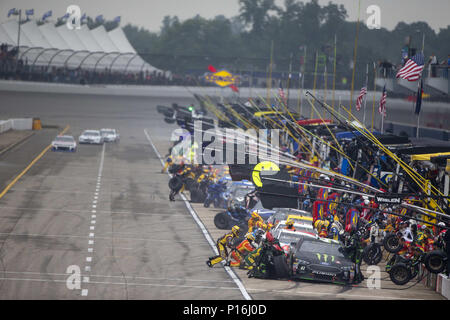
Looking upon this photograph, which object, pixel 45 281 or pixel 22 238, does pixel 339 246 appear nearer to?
pixel 45 281

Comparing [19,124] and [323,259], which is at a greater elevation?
[323,259]

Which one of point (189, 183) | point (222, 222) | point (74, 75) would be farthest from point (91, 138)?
point (222, 222)

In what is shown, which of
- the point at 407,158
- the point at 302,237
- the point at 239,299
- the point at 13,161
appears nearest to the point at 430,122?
the point at 13,161

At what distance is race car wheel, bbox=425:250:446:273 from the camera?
1912 centimetres

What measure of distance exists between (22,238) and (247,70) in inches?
2816

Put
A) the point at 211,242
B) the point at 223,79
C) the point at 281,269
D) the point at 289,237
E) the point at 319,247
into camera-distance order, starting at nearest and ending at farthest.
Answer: the point at 281,269
the point at 319,247
the point at 289,237
the point at 211,242
the point at 223,79

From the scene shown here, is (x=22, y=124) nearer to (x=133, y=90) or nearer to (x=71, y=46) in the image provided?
(x=133, y=90)

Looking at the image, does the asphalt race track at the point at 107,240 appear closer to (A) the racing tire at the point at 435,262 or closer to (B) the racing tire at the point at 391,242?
(A) the racing tire at the point at 435,262

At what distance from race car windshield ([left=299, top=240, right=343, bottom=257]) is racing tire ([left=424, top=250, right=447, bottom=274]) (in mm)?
2050

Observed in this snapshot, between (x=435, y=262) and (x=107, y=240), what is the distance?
976 cm

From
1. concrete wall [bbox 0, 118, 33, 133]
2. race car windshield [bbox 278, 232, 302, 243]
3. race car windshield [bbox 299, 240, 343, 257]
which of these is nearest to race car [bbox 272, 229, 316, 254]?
race car windshield [bbox 278, 232, 302, 243]

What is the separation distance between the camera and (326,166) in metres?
30.1

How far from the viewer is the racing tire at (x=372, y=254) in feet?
71.6

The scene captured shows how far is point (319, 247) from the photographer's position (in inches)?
786
